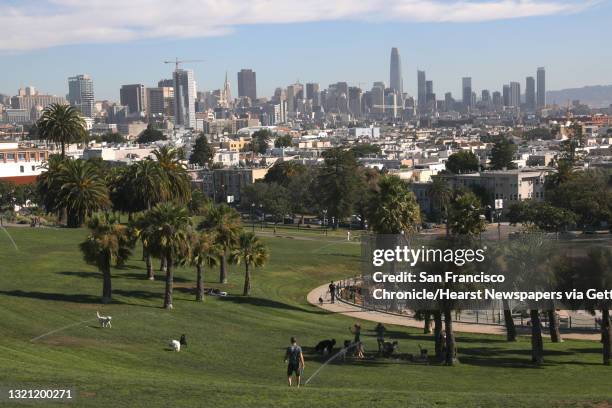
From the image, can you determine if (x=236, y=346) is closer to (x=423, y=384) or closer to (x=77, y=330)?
(x=77, y=330)

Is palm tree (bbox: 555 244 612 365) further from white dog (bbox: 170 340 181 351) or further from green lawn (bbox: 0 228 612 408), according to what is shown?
white dog (bbox: 170 340 181 351)

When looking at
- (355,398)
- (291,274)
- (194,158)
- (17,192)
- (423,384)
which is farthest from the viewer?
(194,158)

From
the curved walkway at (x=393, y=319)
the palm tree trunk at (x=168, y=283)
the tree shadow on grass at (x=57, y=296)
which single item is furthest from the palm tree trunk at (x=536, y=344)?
the tree shadow on grass at (x=57, y=296)

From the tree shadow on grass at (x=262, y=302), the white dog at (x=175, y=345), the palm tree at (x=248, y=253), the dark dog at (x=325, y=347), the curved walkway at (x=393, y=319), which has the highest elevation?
the palm tree at (x=248, y=253)

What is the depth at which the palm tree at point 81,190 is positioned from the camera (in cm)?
6053

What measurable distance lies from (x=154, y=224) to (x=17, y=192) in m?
65.3

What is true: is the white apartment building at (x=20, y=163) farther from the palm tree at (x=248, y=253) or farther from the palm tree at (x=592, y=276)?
the palm tree at (x=592, y=276)

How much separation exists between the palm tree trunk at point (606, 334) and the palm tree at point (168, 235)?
57.1ft

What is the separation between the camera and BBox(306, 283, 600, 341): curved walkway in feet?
131

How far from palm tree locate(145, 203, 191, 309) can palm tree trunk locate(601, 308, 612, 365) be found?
57.1ft

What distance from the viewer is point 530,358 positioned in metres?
33.9

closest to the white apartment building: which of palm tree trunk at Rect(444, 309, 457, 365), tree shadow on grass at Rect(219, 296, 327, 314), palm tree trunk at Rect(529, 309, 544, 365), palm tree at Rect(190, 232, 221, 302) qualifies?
tree shadow on grass at Rect(219, 296, 327, 314)

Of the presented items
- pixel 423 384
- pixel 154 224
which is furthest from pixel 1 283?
pixel 423 384

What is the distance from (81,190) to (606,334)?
121 feet
